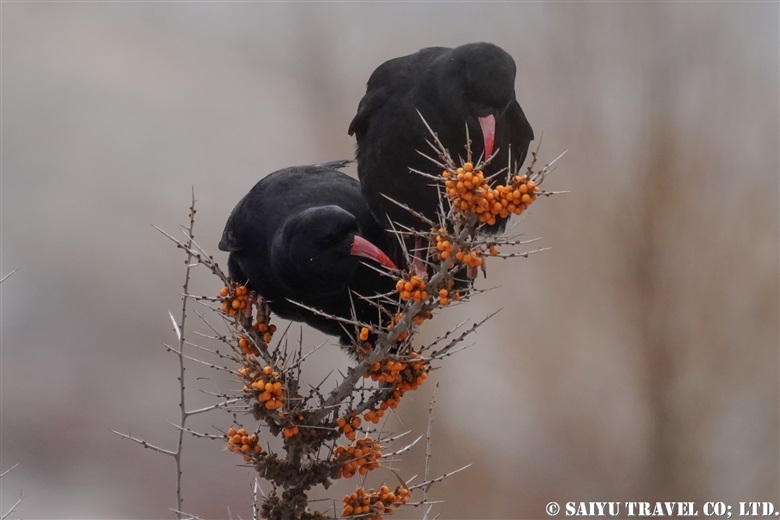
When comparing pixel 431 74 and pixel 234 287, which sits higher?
pixel 431 74

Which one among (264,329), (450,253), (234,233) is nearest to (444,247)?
(450,253)

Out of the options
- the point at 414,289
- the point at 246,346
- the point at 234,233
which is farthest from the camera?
the point at 234,233

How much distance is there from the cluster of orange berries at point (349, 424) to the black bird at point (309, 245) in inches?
5.7

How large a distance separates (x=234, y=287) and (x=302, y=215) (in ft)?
0.61

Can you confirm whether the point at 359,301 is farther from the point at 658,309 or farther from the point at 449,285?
the point at 658,309

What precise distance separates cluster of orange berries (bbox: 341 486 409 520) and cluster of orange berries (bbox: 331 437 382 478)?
51 mm

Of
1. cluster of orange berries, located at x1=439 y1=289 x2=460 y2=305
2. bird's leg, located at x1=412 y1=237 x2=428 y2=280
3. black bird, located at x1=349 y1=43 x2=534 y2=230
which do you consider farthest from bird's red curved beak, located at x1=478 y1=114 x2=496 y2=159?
cluster of orange berries, located at x1=439 y1=289 x2=460 y2=305

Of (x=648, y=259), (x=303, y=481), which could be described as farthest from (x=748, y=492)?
(x=303, y=481)

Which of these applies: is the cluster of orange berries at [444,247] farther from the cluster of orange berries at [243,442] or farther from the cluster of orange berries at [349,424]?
the cluster of orange berries at [243,442]

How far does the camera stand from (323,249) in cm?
A: 121

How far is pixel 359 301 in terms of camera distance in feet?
4.37

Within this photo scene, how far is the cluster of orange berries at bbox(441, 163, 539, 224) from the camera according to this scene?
0.86 meters

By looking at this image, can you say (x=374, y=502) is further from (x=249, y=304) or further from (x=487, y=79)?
(x=487, y=79)

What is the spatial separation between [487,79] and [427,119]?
174 millimetres
